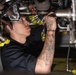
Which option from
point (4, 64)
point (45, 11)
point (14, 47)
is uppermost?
point (45, 11)

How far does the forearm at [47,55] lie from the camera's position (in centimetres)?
124

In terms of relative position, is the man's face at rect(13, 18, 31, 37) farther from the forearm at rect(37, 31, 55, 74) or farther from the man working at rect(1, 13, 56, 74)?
the forearm at rect(37, 31, 55, 74)

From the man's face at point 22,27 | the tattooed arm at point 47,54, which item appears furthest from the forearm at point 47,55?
the man's face at point 22,27

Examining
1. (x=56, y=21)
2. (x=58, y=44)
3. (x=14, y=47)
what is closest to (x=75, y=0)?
(x=56, y=21)

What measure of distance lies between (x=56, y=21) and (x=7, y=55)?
40 cm

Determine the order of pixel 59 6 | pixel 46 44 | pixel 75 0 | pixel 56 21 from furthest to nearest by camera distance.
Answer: pixel 46 44 → pixel 56 21 → pixel 59 6 → pixel 75 0

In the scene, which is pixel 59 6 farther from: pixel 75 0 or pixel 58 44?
pixel 58 44

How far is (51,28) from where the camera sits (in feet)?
4.18

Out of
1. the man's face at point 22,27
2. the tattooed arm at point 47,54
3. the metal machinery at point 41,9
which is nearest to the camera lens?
the metal machinery at point 41,9

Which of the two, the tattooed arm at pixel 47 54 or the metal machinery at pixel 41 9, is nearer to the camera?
the metal machinery at pixel 41 9

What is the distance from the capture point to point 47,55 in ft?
4.18

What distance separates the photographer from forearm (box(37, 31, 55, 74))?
4.08 ft

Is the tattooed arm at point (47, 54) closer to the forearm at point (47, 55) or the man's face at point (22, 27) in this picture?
the forearm at point (47, 55)

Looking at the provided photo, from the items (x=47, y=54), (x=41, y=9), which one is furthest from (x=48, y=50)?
(x=41, y=9)
